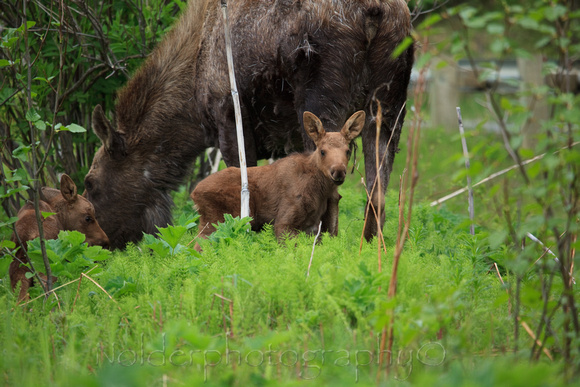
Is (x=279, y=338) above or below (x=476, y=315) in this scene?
above

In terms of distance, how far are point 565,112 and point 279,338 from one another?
1454 millimetres

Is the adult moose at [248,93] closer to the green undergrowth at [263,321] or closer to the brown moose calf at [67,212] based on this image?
the brown moose calf at [67,212]

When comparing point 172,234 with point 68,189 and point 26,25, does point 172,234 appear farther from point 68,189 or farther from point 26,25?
point 26,25

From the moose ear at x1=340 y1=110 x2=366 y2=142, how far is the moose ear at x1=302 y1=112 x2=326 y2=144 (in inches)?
6.7

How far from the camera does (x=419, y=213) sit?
6.24 meters

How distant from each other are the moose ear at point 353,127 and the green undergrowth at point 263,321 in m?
0.88

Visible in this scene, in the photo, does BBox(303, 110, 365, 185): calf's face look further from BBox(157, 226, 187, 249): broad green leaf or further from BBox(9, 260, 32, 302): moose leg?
BBox(9, 260, 32, 302): moose leg

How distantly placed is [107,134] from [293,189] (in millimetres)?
2139

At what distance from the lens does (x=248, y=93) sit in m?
5.77

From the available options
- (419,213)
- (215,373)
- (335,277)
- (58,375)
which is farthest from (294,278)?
(419,213)

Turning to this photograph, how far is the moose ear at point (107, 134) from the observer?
19.9 ft

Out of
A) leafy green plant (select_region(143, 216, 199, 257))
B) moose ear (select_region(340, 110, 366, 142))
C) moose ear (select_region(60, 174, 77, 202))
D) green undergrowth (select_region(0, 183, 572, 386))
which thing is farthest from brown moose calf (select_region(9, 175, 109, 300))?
moose ear (select_region(340, 110, 366, 142))

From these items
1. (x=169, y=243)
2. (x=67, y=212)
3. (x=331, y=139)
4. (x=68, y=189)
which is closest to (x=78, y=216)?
(x=67, y=212)

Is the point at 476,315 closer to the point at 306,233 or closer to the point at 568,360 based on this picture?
the point at 568,360
